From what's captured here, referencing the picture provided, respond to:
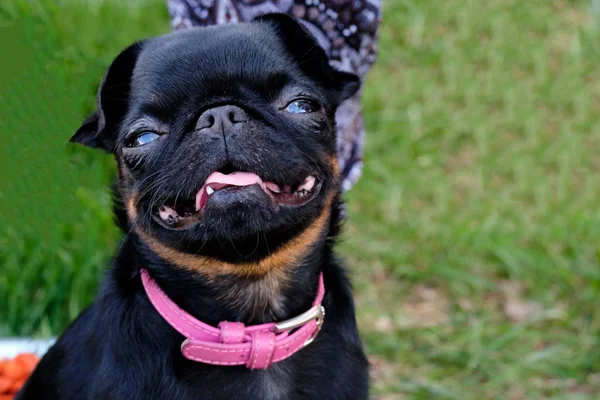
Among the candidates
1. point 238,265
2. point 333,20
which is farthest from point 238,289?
point 333,20

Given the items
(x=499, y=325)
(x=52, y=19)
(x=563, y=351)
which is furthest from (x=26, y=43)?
(x=563, y=351)

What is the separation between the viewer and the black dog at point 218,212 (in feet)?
7.25

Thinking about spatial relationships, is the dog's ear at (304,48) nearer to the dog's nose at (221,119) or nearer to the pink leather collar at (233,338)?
the dog's nose at (221,119)

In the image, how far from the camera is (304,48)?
253cm

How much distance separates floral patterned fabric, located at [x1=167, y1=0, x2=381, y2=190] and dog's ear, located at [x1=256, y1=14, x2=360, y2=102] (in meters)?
0.48

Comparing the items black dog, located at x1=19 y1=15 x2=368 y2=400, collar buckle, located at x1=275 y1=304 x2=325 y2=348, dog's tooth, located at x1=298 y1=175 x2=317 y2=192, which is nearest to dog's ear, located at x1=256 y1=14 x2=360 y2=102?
black dog, located at x1=19 y1=15 x2=368 y2=400

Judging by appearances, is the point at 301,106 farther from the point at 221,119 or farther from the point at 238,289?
the point at 238,289

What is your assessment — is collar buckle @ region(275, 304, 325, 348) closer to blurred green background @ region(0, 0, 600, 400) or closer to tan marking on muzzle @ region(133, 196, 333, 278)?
tan marking on muzzle @ region(133, 196, 333, 278)

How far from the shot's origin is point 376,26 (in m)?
3.20

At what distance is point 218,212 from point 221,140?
0.20m

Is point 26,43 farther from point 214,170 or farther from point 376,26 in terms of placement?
point 214,170

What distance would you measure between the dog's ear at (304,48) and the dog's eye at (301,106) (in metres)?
0.18

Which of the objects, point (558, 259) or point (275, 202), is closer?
point (275, 202)

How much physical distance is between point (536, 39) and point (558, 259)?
290 centimetres
